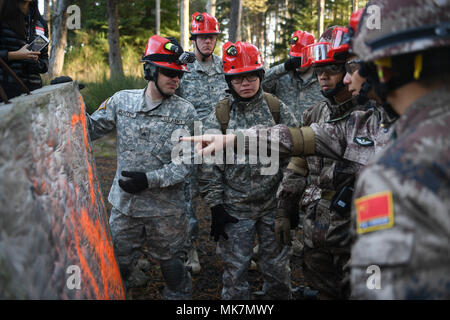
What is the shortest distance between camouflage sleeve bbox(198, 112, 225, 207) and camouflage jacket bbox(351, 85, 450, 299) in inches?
92.4

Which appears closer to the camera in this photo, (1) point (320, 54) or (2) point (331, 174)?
(2) point (331, 174)

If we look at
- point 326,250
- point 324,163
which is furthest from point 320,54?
point 326,250

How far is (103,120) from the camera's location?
3.50 metres

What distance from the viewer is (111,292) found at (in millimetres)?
2133

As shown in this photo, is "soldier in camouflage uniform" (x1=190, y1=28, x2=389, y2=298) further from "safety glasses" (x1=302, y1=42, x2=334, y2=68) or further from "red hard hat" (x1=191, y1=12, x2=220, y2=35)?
"red hard hat" (x1=191, y1=12, x2=220, y2=35)

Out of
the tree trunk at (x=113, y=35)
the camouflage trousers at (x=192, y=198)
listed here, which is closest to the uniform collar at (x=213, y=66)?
the camouflage trousers at (x=192, y=198)

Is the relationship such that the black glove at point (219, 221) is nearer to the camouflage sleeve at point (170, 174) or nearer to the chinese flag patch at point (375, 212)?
the camouflage sleeve at point (170, 174)

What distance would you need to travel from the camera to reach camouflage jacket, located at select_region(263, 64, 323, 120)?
5.79 meters

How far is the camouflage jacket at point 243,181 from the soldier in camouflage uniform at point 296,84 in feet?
7.06

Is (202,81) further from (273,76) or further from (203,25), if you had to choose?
(273,76)

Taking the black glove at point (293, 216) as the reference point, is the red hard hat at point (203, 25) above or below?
above

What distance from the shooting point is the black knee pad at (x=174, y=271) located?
3.50 meters

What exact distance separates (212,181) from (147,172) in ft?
2.04
